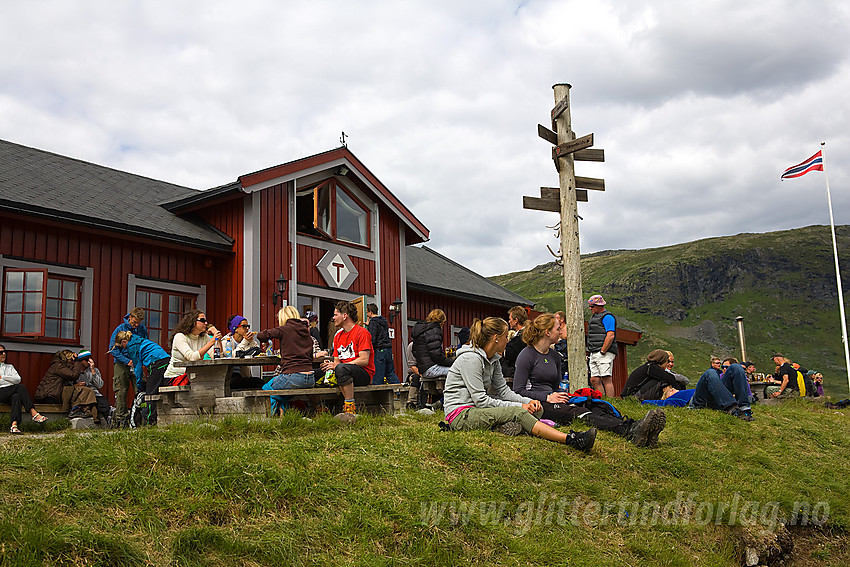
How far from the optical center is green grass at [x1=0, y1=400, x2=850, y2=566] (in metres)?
3.90

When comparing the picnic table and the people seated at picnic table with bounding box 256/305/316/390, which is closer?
the picnic table

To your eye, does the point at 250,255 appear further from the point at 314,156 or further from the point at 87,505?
the point at 87,505

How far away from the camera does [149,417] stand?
29.5 ft

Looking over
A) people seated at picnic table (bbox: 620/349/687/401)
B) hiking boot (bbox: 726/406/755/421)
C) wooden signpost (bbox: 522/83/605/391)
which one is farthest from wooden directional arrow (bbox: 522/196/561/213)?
hiking boot (bbox: 726/406/755/421)

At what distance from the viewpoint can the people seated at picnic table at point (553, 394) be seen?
743 cm

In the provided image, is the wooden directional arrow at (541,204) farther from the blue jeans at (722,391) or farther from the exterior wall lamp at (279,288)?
the exterior wall lamp at (279,288)

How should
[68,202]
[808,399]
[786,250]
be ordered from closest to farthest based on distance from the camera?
[68,202]
[808,399]
[786,250]

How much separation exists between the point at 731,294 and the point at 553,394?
143m

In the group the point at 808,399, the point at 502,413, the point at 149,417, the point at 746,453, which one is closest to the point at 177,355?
the point at 149,417

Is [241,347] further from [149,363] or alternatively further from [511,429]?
[511,429]

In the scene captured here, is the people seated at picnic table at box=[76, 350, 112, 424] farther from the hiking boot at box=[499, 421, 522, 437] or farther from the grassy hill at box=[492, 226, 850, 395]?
the grassy hill at box=[492, 226, 850, 395]

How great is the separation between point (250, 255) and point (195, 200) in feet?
5.33

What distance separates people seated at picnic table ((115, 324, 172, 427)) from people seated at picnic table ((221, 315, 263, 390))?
33.5 inches

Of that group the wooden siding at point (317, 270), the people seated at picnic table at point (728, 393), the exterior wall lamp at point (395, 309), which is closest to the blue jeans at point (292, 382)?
the people seated at picnic table at point (728, 393)
